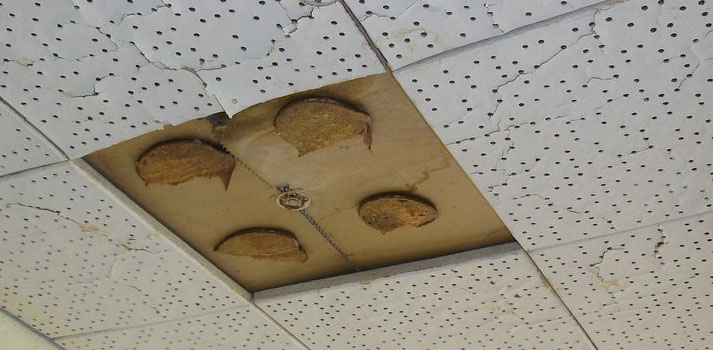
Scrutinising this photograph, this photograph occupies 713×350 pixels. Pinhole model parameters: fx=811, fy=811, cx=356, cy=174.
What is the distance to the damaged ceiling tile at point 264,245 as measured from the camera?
232 cm

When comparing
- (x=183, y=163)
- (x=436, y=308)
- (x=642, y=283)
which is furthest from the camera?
(x=436, y=308)

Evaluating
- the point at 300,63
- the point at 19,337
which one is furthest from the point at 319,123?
the point at 19,337

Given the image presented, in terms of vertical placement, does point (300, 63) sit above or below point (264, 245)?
below

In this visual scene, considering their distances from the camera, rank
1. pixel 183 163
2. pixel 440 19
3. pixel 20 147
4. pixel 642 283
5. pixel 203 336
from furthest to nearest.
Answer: pixel 203 336, pixel 642 283, pixel 183 163, pixel 20 147, pixel 440 19

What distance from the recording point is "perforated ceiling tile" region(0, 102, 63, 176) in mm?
1854

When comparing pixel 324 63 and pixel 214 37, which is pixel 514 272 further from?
pixel 214 37

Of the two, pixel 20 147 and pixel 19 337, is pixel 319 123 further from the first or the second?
pixel 19 337

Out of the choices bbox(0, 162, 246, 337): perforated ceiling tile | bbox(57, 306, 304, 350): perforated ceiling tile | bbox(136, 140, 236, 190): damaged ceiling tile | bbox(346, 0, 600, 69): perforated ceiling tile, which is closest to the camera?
bbox(346, 0, 600, 69): perforated ceiling tile

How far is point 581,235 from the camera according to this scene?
7.06ft

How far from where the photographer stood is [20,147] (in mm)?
1929

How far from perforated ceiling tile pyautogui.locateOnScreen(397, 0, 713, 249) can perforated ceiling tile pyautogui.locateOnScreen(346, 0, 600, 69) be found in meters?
0.03

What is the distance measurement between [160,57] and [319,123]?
0.39 meters

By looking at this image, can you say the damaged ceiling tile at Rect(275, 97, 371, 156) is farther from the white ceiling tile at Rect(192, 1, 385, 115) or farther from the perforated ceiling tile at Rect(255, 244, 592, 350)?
the perforated ceiling tile at Rect(255, 244, 592, 350)

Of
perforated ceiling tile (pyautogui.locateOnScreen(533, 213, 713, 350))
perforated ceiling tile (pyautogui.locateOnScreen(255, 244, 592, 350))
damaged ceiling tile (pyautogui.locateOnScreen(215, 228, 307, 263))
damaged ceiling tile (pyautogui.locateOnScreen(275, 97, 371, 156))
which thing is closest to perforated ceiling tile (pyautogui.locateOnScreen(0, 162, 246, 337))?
damaged ceiling tile (pyautogui.locateOnScreen(215, 228, 307, 263))
